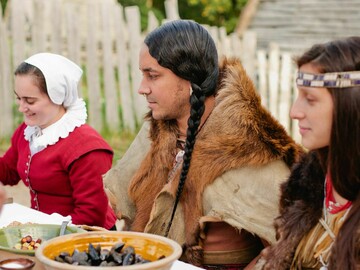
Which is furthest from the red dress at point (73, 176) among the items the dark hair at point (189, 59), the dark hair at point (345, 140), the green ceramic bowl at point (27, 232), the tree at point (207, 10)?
the tree at point (207, 10)

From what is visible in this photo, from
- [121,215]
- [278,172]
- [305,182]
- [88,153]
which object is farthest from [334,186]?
[88,153]

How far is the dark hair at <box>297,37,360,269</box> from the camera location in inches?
84.9

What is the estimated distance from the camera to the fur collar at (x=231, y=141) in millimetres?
2818

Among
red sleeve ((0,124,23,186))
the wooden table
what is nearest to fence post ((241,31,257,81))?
red sleeve ((0,124,23,186))

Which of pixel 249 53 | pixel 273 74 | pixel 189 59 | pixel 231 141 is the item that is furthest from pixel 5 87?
pixel 231 141

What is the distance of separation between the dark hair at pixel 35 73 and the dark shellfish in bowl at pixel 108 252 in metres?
1.35

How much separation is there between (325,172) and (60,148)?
1.44 meters

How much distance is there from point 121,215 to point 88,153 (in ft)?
1.25

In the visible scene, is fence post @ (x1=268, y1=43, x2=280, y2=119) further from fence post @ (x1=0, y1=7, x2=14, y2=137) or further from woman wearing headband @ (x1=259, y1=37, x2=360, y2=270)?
woman wearing headband @ (x1=259, y1=37, x2=360, y2=270)

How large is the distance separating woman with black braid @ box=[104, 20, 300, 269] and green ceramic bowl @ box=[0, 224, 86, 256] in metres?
0.53

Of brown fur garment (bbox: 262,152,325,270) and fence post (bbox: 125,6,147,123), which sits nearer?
brown fur garment (bbox: 262,152,325,270)

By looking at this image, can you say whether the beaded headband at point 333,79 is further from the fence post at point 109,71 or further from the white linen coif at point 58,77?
the fence post at point 109,71

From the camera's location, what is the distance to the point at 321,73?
225 centimetres

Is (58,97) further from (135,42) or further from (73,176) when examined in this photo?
(135,42)
